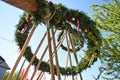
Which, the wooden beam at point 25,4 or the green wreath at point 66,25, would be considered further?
the green wreath at point 66,25

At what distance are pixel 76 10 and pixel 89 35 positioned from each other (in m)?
0.77

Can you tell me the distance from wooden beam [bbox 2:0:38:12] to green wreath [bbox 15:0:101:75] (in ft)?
0.42

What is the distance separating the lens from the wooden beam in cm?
465

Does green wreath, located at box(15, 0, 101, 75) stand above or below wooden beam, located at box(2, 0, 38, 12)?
below

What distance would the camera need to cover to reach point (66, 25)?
646 cm

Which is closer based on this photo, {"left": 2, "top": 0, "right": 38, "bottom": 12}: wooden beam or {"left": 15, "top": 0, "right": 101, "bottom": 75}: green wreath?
{"left": 2, "top": 0, "right": 38, "bottom": 12}: wooden beam

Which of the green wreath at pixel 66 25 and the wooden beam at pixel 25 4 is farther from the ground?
the wooden beam at pixel 25 4

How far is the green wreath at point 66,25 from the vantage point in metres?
5.45

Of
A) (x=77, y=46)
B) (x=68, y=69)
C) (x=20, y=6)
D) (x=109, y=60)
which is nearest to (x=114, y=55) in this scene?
(x=109, y=60)

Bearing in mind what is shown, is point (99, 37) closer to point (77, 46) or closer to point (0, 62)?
point (77, 46)

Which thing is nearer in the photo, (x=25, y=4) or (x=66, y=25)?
(x=25, y=4)

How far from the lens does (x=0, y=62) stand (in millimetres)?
26266

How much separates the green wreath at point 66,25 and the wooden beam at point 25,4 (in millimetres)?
129

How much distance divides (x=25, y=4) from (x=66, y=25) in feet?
6.21
